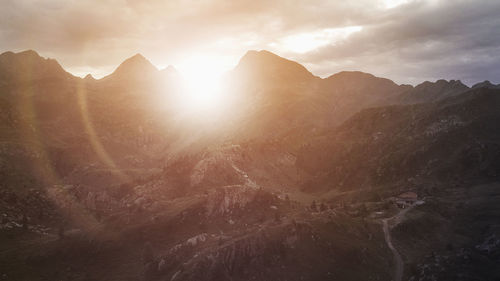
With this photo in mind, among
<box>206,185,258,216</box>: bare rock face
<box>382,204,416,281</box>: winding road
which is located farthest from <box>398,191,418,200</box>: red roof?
<box>206,185,258,216</box>: bare rock face

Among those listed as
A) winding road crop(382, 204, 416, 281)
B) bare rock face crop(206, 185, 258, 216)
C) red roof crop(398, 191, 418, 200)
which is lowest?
winding road crop(382, 204, 416, 281)

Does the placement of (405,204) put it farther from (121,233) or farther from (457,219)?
(121,233)

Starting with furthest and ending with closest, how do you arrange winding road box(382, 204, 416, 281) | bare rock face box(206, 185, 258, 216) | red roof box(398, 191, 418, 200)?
red roof box(398, 191, 418, 200), bare rock face box(206, 185, 258, 216), winding road box(382, 204, 416, 281)

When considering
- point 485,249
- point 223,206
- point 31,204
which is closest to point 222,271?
point 223,206

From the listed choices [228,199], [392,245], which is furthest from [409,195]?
[228,199]

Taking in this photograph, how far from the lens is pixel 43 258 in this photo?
5118 inches

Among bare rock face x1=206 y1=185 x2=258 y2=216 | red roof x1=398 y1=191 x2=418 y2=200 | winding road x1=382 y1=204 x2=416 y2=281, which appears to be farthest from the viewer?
red roof x1=398 y1=191 x2=418 y2=200

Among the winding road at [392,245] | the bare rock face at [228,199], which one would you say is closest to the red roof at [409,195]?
the winding road at [392,245]

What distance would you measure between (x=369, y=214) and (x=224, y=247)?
65669 millimetres

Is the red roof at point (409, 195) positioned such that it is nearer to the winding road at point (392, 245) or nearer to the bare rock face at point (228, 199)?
the winding road at point (392, 245)

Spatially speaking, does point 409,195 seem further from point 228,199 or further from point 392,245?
point 228,199

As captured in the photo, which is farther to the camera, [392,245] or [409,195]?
[409,195]

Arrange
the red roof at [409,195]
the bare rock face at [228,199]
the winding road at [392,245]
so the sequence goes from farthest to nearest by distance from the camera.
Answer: the red roof at [409,195], the bare rock face at [228,199], the winding road at [392,245]

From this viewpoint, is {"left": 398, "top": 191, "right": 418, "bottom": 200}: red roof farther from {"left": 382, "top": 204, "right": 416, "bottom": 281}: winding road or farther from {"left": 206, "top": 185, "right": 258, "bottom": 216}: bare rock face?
{"left": 206, "top": 185, "right": 258, "bottom": 216}: bare rock face
